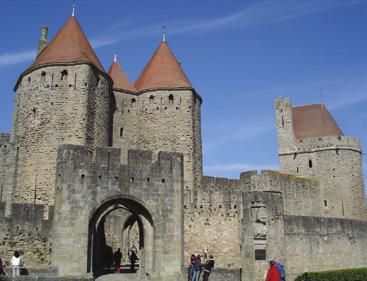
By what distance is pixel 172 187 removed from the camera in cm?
1602

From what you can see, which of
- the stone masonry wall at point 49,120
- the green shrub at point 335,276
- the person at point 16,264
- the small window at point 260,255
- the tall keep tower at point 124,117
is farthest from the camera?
the tall keep tower at point 124,117

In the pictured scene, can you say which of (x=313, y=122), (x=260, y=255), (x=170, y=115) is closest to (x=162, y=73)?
(x=170, y=115)

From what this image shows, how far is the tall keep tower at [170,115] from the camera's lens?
24.5 metres

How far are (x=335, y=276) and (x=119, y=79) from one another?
15.8 meters

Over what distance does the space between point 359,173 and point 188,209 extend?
19179 millimetres

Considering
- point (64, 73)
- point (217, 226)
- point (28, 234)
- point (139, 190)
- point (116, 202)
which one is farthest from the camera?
point (64, 73)

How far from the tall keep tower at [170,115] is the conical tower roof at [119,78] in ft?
1.58

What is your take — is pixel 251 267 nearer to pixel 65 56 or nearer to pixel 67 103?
pixel 67 103

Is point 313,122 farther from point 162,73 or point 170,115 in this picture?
point 170,115

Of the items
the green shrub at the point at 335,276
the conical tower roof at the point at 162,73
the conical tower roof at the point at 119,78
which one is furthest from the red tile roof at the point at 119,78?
the green shrub at the point at 335,276

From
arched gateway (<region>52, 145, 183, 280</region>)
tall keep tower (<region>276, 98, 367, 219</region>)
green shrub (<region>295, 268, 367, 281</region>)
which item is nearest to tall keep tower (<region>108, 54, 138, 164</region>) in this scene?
arched gateway (<region>52, 145, 183, 280</region>)

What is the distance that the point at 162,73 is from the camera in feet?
86.9

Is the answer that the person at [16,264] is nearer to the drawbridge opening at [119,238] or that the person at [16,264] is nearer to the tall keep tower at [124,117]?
the drawbridge opening at [119,238]

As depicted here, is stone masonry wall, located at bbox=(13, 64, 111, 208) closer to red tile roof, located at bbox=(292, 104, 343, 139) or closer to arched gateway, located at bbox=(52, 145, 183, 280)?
arched gateway, located at bbox=(52, 145, 183, 280)
